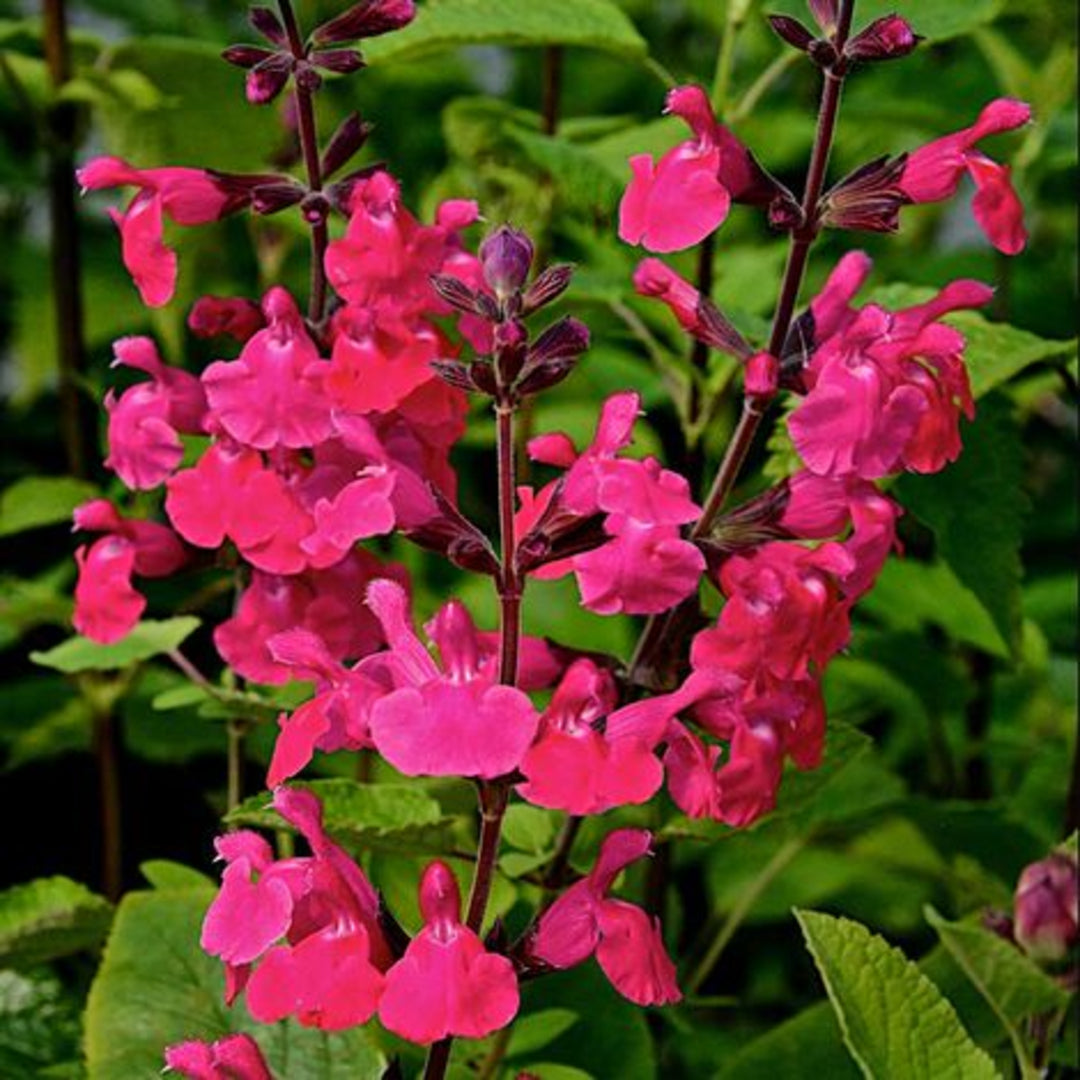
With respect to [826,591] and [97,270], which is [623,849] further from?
[97,270]

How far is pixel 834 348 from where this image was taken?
732mm

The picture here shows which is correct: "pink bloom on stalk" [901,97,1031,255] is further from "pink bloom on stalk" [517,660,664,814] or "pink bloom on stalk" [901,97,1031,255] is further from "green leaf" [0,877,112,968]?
"green leaf" [0,877,112,968]

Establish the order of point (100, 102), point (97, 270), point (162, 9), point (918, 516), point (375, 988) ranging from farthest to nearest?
point (97, 270) < point (162, 9) < point (100, 102) < point (918, 516) < point (375, 988)

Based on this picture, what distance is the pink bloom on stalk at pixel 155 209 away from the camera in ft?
2.58

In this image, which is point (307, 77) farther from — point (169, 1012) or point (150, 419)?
point (169, 1012)

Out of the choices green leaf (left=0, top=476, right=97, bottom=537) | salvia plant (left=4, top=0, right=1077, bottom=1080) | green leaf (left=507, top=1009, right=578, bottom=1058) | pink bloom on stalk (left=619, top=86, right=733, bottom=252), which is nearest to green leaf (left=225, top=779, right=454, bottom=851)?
salvia plant (left=4, top=0, right=1077, bottom=1080)

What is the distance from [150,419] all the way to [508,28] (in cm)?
26

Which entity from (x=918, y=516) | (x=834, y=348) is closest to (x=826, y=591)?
(x=834, y=348)

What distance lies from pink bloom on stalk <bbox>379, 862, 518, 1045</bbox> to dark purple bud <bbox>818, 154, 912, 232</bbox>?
0.88 ft

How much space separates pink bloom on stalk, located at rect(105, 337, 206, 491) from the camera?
0.81m

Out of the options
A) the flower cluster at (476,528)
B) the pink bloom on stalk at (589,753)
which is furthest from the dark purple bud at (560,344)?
the pink bloom on stalk at (589,753)

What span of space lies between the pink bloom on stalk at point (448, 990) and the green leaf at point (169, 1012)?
148mm

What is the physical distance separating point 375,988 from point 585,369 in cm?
93

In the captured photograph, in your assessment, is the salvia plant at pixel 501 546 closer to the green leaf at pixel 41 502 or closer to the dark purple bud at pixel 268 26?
the dark purple bud at pixel 268 26
